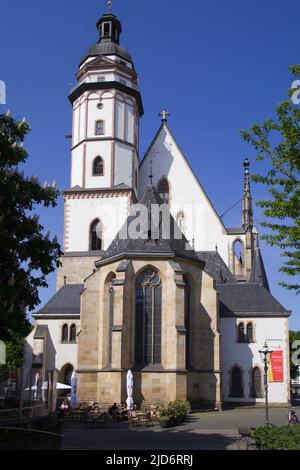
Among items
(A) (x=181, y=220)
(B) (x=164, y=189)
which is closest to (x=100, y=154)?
(B) (x=164, y=189)

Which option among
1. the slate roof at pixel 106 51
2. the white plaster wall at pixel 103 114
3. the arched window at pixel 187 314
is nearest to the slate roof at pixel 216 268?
the arched window at pixel 187 314

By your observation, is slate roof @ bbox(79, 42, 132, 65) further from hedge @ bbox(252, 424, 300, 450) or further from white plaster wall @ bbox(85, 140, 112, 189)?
hedge @ bbox(252, 424, 300, 450)

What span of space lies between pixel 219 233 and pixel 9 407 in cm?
3594

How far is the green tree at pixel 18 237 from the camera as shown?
1327cm

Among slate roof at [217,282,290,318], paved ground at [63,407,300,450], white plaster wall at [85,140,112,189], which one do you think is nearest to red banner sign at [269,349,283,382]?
slate roof at [217,282,290,318]

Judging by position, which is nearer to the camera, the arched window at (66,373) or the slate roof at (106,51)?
the arched window at (66,373)

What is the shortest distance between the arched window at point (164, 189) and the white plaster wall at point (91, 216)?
4.38 m

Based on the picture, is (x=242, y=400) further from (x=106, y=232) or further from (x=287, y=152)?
(x=287, y=152)

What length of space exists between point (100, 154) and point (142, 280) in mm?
17625

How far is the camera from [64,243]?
1804 inches

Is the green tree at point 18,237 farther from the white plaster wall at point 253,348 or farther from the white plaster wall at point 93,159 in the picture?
the white plaster wall at point 93,159

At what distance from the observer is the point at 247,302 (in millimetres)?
40906

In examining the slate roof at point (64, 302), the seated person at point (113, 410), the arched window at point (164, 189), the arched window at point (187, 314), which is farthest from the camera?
the arched window at point (164, 189)
